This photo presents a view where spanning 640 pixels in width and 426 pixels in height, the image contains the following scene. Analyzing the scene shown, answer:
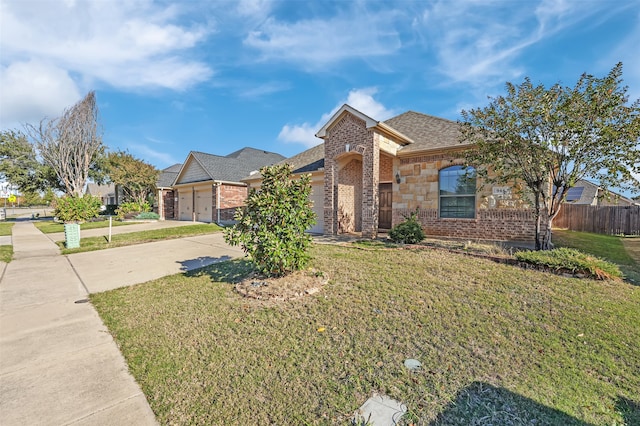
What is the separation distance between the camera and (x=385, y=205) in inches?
516

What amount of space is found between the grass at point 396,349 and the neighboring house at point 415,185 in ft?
15.8

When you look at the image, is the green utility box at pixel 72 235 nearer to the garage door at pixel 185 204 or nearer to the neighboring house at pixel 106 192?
the garage door at pixel 185 204

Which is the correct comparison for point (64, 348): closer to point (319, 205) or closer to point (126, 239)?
point (126, 239)

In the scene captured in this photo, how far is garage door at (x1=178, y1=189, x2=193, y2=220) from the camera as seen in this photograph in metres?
22.3

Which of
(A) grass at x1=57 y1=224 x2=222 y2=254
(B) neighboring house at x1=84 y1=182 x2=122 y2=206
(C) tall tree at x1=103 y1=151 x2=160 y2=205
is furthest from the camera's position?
(B) neighboring house at x1=84 y1=182 x2=122 y2=206

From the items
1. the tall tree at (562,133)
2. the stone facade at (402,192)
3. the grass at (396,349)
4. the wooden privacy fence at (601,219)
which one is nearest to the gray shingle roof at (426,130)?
the stone facade at (402,192)

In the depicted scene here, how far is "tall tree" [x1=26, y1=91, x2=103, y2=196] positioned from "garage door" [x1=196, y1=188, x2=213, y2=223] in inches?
584

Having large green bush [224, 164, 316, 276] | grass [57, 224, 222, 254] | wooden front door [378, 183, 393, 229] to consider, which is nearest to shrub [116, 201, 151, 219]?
grass [57, 224, 222, 254]

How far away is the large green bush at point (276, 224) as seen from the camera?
499 cm

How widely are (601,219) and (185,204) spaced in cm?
2694

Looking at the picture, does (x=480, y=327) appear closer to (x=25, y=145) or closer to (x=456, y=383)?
(x=456, y=383)

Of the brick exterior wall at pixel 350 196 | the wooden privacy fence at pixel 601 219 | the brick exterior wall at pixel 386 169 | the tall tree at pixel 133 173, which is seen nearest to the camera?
the brick exterior wall at pixel 350 196

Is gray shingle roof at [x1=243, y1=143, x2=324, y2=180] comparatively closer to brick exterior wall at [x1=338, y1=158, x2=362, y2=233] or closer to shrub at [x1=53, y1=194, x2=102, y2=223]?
brick exterior wall at [x1=338, y1=158, x2=362, y2=233]

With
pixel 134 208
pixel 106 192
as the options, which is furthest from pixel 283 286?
pixel 106 192
